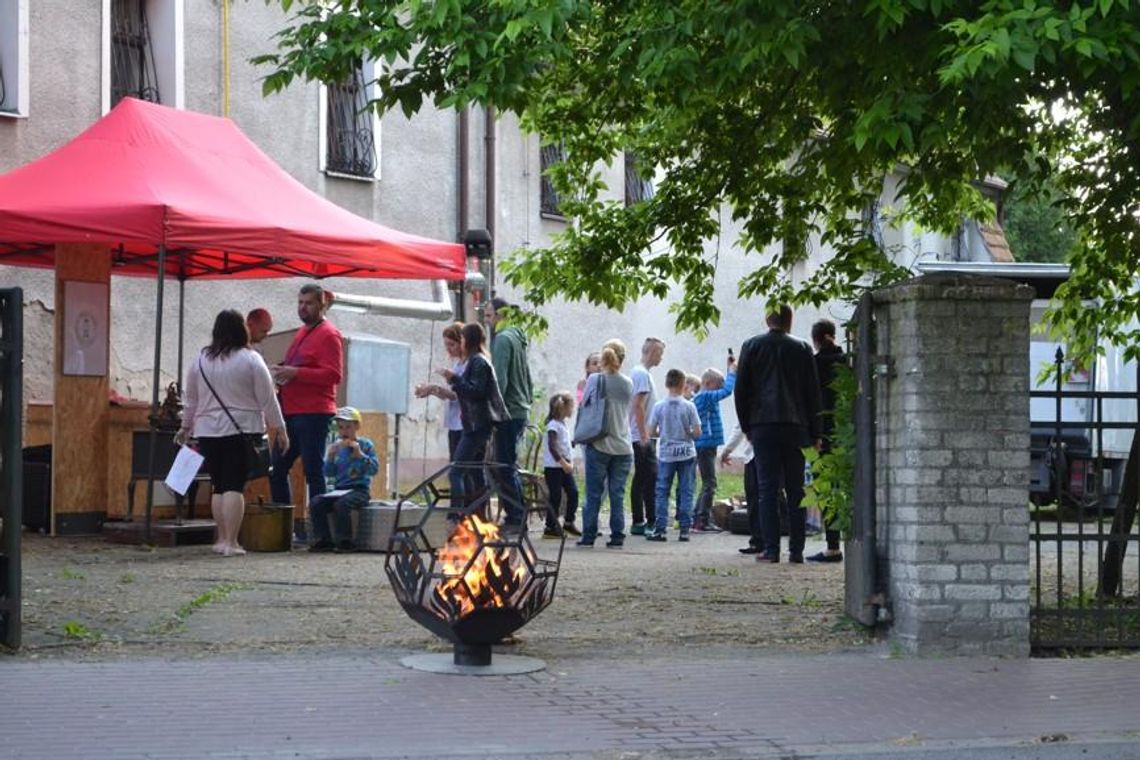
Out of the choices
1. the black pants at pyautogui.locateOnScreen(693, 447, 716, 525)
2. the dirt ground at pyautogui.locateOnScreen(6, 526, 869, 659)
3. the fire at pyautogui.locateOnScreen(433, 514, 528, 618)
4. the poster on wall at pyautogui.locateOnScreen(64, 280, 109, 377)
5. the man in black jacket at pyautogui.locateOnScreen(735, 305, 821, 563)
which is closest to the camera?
the fire at pyautogui.locateOnScreen(433, 514, 528, 618)

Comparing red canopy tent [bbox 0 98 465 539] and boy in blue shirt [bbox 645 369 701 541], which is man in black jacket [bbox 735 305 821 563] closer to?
red canopy tent [bbox 0 98 465 539]

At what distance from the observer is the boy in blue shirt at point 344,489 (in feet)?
49.3

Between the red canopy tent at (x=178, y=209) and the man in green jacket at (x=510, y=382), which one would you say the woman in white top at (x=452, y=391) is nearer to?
the man in green jacket at (x=510, y=382)

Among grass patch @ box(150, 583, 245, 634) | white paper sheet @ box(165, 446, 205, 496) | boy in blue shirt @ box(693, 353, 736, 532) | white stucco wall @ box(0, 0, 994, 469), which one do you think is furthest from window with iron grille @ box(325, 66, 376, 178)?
grass patch @ box(150, 583, 245, 634)

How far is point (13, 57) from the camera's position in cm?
1975

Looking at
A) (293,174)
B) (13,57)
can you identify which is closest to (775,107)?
(13,57)

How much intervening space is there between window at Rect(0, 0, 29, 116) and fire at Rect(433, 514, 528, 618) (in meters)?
12.6

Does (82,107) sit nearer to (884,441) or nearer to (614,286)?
(614,286)

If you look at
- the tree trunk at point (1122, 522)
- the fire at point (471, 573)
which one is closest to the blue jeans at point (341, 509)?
the tree trunk at point (1122, 522)

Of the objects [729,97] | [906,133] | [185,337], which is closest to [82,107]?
[185,337]

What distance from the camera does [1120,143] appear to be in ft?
36.0

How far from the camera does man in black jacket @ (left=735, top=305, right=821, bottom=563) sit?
14.5m

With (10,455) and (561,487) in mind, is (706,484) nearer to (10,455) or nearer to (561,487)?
(561,487)

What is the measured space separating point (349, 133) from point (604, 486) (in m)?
9.00
